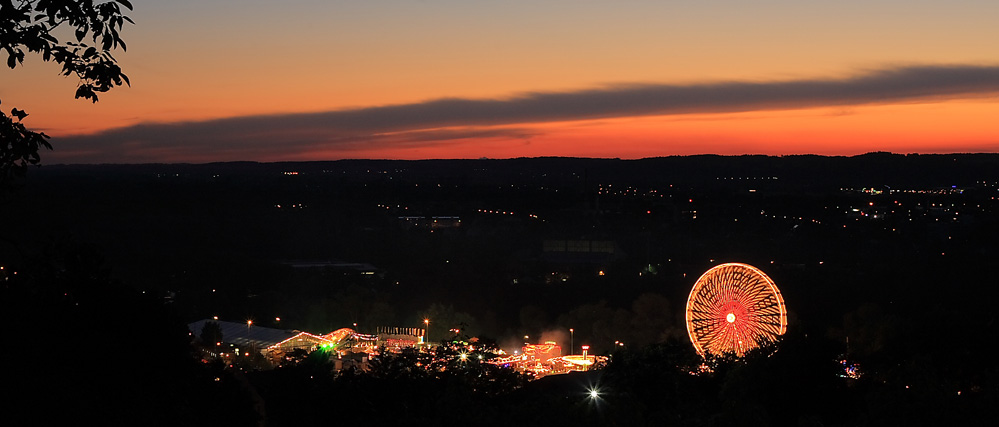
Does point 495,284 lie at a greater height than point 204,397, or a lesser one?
lesser

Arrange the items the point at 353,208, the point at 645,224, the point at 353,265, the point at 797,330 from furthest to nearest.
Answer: the point at 353,208 < the point at 645,224 < the point at 353,265 < the point at 797,330

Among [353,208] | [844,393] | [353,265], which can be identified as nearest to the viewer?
[844,393]

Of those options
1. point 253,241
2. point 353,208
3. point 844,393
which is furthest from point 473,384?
point 353,208

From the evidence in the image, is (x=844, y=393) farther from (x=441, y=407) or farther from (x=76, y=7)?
(x=76, y=7)

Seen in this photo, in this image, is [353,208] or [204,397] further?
[353,208]

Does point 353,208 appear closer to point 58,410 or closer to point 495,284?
point 495,284

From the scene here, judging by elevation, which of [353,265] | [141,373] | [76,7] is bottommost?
[353,265]
